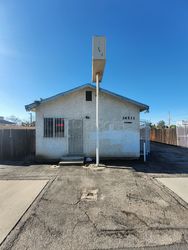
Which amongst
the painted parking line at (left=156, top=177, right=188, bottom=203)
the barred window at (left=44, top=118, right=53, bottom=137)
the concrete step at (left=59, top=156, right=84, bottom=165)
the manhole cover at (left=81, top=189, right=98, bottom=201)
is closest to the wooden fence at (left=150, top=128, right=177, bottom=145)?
the concrete step at (left=59, top=156, right=84, bottom=165)

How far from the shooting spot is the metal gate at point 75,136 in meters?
10.2

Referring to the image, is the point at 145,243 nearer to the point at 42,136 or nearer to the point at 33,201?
the point at 33,201

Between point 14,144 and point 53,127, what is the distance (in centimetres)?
287

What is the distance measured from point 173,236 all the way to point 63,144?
779 cm

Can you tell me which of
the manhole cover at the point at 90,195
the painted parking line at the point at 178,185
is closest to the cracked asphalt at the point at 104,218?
the manhole cover at the point at 90,195

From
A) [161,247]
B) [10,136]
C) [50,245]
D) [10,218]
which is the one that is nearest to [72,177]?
[10,218]

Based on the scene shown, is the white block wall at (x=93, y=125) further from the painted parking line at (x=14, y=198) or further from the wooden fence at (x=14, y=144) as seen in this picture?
the painted parking line at (x=14, y=198)

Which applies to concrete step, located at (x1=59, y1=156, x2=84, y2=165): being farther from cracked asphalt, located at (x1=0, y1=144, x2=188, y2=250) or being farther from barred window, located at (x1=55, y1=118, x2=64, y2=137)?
cracked asphalt, located at (x1=0, y1=144, x2=188, y2=250)

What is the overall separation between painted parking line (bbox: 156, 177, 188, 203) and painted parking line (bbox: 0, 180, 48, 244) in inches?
158

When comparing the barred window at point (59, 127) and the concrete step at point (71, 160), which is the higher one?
the barred window at point (59, 127)

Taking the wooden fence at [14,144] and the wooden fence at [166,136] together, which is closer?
the wooden fence at [14,144]

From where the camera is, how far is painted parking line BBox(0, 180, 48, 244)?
351 cm

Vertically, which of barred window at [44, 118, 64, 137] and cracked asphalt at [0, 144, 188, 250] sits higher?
barred window at [44, 118, 64, 137]

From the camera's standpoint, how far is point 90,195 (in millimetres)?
4973
